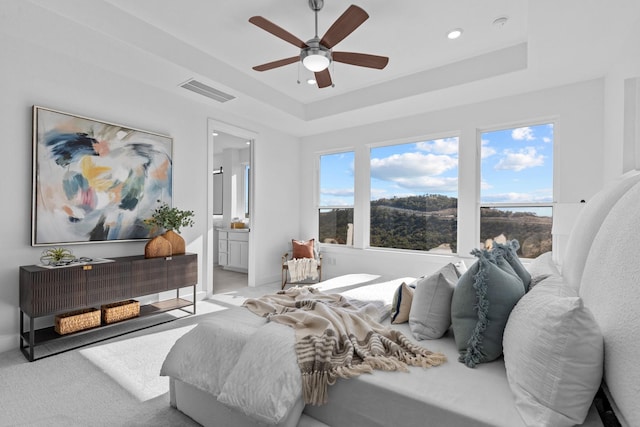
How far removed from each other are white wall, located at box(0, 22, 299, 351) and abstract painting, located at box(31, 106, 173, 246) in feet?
0.32

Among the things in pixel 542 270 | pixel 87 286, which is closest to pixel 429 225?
pixel 542 270

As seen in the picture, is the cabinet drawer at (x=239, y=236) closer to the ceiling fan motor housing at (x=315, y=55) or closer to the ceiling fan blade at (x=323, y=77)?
the ceiling fan blade at (x=323, y=77)

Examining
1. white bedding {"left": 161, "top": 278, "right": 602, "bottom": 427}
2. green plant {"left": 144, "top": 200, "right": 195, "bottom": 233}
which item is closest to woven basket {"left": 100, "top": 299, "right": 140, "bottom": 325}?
green plant {"left": 144, "top": 200, "right": 195, "bottom": 233}

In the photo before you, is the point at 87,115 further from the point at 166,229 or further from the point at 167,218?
the point at 166,229

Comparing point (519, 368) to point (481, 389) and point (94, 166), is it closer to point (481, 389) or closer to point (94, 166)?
point (481, 389)

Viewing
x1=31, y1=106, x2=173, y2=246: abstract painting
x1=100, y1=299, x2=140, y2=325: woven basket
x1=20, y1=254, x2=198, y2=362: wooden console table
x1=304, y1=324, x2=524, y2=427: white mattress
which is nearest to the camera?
x1=304, y1=324, x2=524, y2=427: white mattress

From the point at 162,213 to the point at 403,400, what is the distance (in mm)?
3295

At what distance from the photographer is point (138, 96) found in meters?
3.68

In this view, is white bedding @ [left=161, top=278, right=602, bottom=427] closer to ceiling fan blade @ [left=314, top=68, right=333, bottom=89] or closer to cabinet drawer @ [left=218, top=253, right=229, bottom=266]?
ceiling fan blade @ [left=314, top=68, right=333, bottom=89]

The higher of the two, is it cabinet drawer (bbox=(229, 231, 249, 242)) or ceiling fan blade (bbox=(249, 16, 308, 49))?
ceiling fan blade (bbox=(249, 16, 308, 49))

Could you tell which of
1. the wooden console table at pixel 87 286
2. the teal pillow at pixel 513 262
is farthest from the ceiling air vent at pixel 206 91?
the teal pillow at pixel 513 262

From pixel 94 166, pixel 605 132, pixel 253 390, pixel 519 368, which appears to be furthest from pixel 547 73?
pixel 94 166

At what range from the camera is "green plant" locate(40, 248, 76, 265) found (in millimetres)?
2817

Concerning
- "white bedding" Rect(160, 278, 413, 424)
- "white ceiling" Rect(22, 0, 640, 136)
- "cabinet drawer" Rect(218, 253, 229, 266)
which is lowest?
"cabinet drawer" Rect(218, 253, 229, 266)
